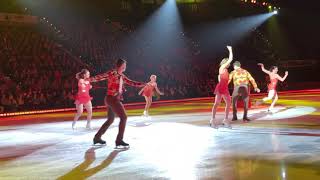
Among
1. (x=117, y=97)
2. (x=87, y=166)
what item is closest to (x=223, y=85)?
(x=117, y=97)

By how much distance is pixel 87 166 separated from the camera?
24.8 ft

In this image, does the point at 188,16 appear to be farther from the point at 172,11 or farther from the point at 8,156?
the point at 8,156

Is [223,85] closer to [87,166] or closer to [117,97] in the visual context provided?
[117,97]

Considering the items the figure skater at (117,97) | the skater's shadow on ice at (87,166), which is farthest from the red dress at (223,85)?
the skater's shadow on ice at (87,166)

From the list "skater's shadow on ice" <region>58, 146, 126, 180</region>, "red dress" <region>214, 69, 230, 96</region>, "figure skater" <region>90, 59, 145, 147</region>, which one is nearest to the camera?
"skater's shadow on ice" <region>58, 146, 126, 180</region>

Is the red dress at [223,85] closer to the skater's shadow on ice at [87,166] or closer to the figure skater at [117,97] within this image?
the figure skater at [117,97]

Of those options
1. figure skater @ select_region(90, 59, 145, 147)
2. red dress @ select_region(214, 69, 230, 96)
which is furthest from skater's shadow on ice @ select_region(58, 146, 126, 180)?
red dress @ select_region(214, 69, 230, 96)

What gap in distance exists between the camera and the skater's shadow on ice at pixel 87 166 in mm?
6812

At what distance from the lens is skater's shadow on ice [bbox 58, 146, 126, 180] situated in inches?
268

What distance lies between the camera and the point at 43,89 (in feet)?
81.1

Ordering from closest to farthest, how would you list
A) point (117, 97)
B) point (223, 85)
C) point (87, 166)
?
point (87, 166), point (117, 97), point (223, 85)

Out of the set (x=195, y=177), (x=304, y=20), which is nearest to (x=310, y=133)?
(x=195, y=177)

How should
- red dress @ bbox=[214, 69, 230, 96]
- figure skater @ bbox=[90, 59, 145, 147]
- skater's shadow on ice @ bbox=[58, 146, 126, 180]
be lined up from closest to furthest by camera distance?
skater's shadow on ice @ bbox=[58, 146, 126, 180], figure skater @ bbox=[90, 59, 145, 147], red dress @ bbox=[214, 69, 230, 96]

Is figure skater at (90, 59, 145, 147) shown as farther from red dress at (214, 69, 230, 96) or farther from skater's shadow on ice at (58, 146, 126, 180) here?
red dress at (214, 69, 230, 96)
